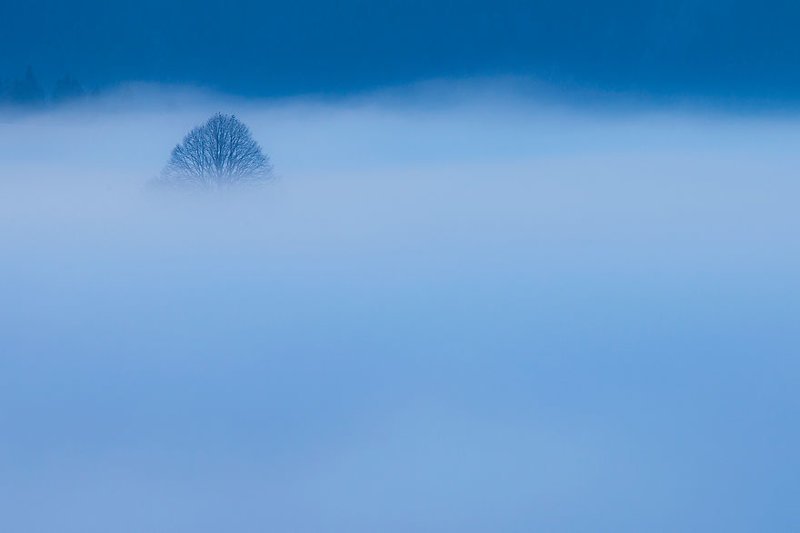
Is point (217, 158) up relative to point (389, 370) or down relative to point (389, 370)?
up

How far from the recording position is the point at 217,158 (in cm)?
1575

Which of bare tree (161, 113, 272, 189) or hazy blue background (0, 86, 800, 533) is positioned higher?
bare tree (161, 113, 272, 189)

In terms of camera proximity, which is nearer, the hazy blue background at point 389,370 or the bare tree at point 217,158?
the hazy blue background at point 389,370

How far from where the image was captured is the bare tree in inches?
610

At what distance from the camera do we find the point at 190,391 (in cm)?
753

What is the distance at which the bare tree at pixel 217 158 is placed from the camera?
1549 centimetres

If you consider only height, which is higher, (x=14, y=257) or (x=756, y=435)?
(x=14, y=257)

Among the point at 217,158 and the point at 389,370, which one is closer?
the point at 389,370

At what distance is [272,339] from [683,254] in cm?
897

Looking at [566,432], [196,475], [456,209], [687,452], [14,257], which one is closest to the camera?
[196,475]

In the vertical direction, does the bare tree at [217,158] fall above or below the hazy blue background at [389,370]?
above

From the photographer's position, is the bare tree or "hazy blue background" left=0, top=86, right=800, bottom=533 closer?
"hazy blue background" left=0, top=86, right=800, bottom=533

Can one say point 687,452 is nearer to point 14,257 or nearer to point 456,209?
point 14,257

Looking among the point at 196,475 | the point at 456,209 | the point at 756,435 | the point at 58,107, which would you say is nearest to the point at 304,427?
the point at 196,475
